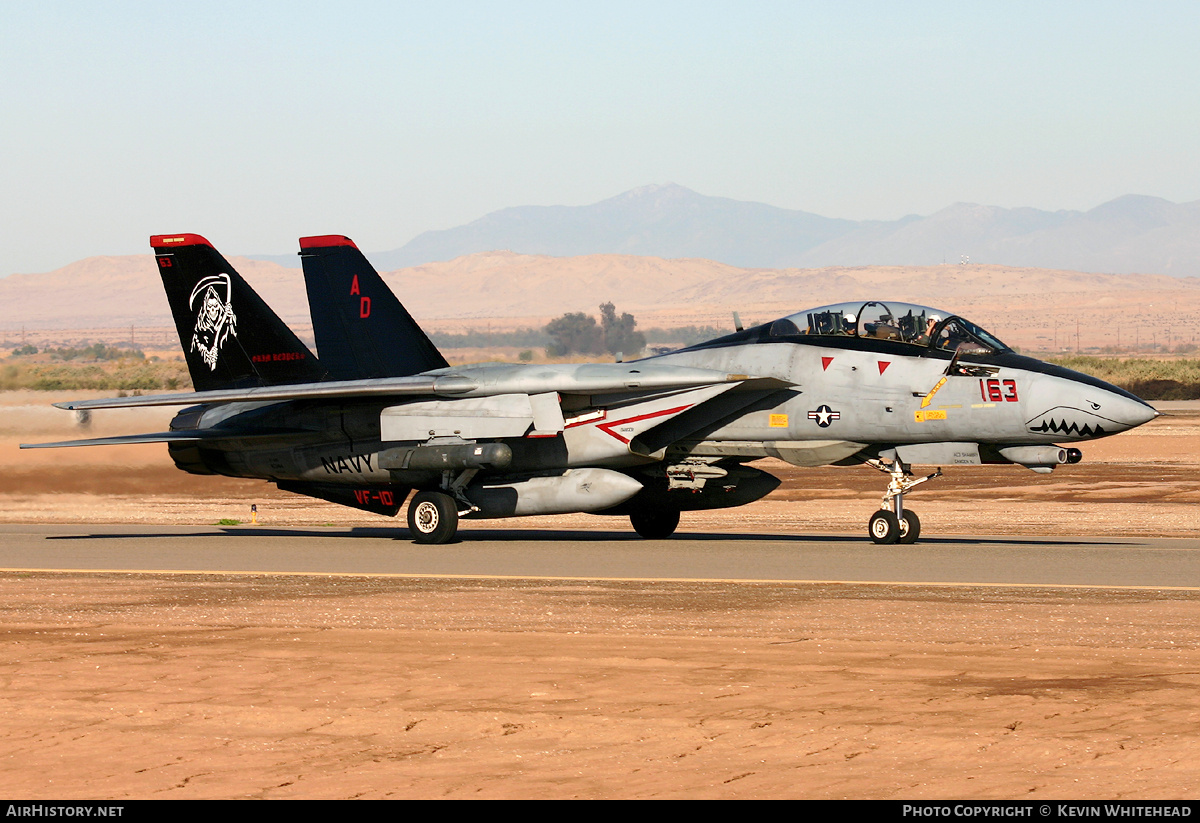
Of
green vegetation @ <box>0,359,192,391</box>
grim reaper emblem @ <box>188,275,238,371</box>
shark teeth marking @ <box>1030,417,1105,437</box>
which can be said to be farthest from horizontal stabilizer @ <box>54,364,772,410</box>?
green vegetation @ <box>0,359,192,391</box>

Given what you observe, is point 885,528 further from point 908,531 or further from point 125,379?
point 125,379

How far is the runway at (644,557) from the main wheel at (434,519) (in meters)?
0.20

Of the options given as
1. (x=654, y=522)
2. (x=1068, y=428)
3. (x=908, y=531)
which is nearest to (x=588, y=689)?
(x=1068, y=428)

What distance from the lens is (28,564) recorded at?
17.1 meters

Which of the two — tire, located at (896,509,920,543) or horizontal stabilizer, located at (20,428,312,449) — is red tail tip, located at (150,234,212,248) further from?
tire, located at (896,509,920,543)

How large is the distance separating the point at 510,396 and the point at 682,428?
7.57 ft

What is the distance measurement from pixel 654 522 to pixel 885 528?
3.61 metres

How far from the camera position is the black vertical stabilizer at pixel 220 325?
21125 millimetres

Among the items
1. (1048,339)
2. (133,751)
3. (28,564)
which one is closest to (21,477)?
(28,564)

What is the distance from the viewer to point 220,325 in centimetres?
2114

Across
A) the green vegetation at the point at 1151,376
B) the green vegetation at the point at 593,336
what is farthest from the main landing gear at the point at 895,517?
the green vegetation at the point at 593,336

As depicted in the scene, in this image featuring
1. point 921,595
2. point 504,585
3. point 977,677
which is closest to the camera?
point 977,677

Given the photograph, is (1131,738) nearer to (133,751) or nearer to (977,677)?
(977,677)

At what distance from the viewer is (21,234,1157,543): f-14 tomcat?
17156 mm
